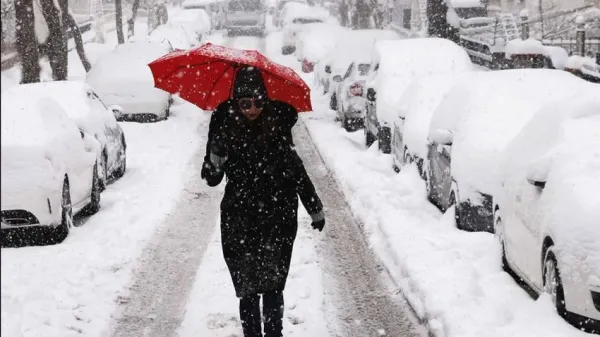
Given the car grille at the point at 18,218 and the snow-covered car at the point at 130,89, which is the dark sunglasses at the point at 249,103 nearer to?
the car grille at the point at 18,218

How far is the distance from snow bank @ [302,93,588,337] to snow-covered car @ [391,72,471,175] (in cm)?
31

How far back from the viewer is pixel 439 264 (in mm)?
8328

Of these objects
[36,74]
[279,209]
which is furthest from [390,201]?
[36,74]

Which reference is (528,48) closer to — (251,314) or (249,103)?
(251,314)

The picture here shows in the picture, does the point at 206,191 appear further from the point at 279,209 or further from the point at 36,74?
the point at 279,209

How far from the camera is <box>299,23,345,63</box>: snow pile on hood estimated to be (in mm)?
31703

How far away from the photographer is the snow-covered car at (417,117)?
1220 cm

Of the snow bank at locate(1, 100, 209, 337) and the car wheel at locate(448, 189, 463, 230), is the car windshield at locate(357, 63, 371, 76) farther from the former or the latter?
the car wheel at locate(448, 189, 463, 230)

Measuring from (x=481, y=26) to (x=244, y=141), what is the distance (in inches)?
1237

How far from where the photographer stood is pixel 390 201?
37.6 ft

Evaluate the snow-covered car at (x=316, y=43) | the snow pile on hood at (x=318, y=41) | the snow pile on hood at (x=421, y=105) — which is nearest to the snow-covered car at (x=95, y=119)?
the snow pile on hood at (x=421, y=105)

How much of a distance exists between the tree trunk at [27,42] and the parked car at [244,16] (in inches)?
1273

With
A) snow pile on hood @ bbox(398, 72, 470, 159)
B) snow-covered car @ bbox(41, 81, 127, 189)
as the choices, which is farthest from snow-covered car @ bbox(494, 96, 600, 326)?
snow-covered car @ bbox(41, 81, 127, 189)

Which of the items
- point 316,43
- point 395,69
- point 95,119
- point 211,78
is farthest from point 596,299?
point 316,43
